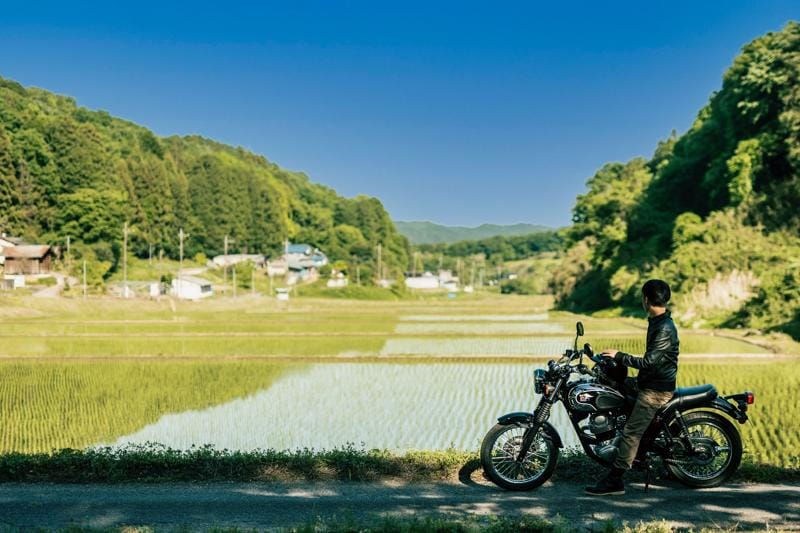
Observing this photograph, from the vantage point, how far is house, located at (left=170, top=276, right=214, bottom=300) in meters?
49.2

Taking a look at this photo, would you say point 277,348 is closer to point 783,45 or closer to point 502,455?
point 502,455

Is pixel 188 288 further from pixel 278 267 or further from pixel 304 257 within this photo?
pixel 304 257

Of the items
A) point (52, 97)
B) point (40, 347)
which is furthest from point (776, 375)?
point (52, 97)

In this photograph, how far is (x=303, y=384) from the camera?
1319cm

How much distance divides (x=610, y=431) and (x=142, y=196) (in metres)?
60.5

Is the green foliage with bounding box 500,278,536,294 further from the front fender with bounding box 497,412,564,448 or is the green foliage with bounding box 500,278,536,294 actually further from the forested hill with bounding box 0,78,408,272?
the front fender with bounding box 497,412,564,448

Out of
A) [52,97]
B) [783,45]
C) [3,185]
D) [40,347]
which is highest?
[783,45]

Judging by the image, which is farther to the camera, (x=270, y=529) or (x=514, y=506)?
(x=514, y=506)

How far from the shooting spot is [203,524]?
470cm

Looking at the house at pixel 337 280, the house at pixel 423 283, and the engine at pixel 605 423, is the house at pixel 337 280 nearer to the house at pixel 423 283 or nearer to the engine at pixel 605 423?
the house at pixel 423 283

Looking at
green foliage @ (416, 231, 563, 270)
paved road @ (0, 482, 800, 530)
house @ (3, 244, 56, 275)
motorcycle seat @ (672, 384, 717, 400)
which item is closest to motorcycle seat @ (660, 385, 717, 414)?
motorcycle seat @ (672, 384, 717, 400)

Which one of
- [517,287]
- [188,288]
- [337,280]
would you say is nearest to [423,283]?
[517,287]

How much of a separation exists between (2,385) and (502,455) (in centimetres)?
1063

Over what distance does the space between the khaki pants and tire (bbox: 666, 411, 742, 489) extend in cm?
32
